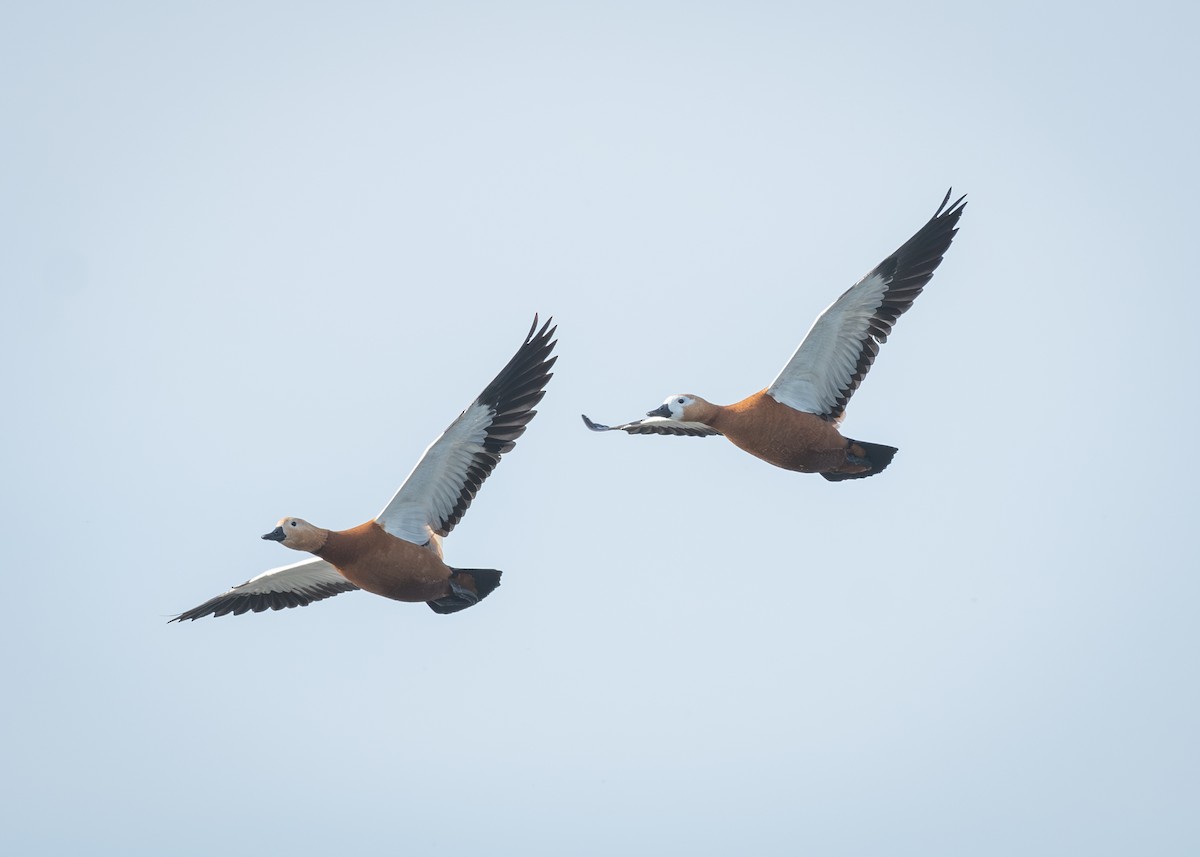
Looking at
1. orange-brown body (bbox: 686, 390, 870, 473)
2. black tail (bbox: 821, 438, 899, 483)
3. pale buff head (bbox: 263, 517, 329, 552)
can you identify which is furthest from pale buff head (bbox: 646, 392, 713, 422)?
pale buff head (bbox: 263, 517, 329, 552)

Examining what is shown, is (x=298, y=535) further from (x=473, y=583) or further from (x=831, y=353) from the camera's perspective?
(x=831, y=353)

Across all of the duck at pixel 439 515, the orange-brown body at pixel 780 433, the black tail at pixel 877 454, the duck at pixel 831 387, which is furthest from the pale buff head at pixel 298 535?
the black tail at pixel 877 454

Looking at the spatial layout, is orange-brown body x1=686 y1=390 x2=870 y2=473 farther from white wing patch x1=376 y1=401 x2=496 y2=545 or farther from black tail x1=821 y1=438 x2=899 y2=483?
white wing patch x1=376 y1=401 x2=496 y2=545

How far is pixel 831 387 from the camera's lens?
863 inches

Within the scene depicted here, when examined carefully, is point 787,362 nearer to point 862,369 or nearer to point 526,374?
point 862,369

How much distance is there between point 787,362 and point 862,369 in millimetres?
1001

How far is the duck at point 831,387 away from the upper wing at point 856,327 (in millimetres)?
11

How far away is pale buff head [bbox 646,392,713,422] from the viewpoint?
71.4 feet

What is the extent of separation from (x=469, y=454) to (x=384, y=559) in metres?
1.51

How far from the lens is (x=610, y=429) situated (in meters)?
22.4

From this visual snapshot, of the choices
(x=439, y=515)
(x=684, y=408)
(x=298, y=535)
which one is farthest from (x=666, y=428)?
(x=298, y=535)

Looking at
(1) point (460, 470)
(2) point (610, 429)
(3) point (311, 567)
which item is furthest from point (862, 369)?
(3) point (311, 567)

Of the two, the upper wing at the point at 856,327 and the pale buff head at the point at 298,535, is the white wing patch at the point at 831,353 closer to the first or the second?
the upper wing at the point at 856,327

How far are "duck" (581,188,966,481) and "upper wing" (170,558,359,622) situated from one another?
154 inches
